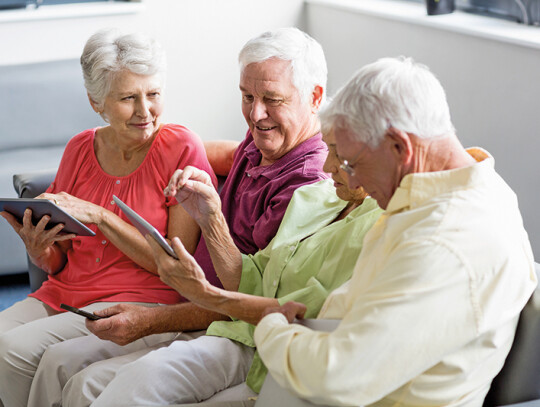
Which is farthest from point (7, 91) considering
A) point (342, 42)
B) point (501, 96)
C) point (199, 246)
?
point (501, 96)

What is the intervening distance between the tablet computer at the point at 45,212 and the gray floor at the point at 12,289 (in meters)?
1.38

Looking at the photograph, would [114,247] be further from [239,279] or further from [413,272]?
[413,272]

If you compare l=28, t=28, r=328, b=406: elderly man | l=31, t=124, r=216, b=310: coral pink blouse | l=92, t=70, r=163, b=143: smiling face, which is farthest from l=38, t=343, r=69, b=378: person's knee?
l=92, t=70, r=163, b=143: smiling face

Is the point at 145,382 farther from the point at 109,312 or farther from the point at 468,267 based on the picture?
the point at 468,267

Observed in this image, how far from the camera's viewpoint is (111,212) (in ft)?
7.11

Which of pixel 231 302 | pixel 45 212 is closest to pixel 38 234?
pixel 45 212

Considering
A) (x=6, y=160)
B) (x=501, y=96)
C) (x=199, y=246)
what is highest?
(x=501, y=96)

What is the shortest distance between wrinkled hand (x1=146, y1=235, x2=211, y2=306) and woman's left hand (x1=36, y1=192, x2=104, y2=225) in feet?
1.62

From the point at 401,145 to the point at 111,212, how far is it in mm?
1104

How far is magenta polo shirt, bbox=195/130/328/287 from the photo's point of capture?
2.04 metres

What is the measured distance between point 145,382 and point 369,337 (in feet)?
2.33

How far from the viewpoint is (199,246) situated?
2164 mm

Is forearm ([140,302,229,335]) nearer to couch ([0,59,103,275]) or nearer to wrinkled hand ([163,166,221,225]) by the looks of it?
wrinkled hand ([163,166,221,225])

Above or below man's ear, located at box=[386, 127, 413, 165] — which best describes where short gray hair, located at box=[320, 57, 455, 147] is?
above
